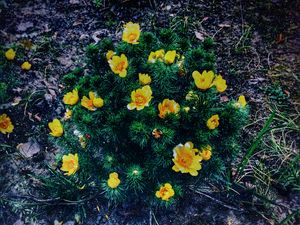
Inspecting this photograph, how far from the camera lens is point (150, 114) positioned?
1.77 m

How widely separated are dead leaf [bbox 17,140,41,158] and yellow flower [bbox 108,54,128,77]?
121cm

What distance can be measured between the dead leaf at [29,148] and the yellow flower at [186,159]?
129 cm

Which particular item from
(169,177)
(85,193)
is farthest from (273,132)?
(85,193)

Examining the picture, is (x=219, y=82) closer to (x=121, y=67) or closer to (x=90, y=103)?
(x=121, y=67)

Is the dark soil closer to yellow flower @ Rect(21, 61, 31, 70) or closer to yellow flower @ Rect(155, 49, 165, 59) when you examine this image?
yellow flower @ Rect(21, 61, 31, 70)

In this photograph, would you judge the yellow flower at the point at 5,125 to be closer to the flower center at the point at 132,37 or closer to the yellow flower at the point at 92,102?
the yellow flower at the point at 92,102

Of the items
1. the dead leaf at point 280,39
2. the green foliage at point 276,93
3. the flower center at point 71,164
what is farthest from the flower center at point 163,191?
the dead leaf at point 280,39

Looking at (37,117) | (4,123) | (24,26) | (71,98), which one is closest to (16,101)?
(37,117)

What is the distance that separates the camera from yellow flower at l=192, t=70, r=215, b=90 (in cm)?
175

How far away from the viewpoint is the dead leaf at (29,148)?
103 inches

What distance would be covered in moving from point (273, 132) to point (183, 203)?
925mm

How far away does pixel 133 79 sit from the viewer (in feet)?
6.25

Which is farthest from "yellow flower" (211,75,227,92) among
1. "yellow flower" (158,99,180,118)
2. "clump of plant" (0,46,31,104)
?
"clump of plant" (0,46,31,104)

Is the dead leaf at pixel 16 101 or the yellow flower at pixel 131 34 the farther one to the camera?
the dead leaf at pixel 16 101
